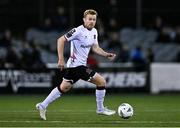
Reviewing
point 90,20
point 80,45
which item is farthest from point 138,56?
point 90,20

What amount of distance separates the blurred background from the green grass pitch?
157 centimetres

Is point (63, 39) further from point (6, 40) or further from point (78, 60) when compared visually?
point (6, 40)

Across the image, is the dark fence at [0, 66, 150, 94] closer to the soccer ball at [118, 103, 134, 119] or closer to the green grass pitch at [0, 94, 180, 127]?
the green grass pitch at [0, 94, 180, 127]

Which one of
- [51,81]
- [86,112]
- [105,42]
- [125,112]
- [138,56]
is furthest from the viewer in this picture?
[105,42]

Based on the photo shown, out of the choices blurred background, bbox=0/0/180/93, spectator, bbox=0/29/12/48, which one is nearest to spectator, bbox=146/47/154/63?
blurred background, bbox=0/0/180/93

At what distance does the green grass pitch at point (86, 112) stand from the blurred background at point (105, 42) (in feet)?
5.15

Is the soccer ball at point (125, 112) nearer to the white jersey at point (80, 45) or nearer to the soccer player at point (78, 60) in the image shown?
the soccer player at point (78, 60)

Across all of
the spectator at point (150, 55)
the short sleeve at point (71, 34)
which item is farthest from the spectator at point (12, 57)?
the short sleeve at point (71, 34)

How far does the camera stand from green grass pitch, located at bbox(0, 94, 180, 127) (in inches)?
516

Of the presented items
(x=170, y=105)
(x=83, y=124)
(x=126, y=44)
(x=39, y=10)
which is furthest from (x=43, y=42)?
(x=83, y=124)

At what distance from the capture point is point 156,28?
28703 mm

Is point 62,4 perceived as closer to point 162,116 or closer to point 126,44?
point 126,44

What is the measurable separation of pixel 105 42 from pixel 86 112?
11.9 meters

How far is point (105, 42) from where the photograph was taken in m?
27.8
